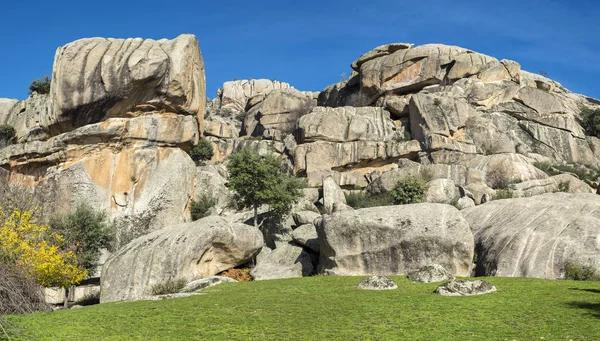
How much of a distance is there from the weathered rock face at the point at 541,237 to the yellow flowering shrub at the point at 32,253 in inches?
814

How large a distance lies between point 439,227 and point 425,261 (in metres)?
1.87

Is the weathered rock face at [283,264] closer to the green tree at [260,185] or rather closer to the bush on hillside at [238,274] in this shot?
the bush on hillside at [238,274]

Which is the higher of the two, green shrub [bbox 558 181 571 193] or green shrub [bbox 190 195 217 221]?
green shrub [bbox 558 181 571 193]

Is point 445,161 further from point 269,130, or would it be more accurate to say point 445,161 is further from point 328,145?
point 269,130

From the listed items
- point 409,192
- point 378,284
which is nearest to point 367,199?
point 409,192

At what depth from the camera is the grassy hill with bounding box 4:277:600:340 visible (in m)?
13.1

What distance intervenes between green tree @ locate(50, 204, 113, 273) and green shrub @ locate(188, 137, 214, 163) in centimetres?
2630

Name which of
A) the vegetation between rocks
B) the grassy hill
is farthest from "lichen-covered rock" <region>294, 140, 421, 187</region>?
the grassy hill

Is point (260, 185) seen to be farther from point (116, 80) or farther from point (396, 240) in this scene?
point (116, 80)

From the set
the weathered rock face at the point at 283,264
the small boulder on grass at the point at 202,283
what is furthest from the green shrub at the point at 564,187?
the small boulder on grass at the point at 202,283

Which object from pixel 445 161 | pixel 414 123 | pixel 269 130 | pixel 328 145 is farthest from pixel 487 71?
pixel 269 130

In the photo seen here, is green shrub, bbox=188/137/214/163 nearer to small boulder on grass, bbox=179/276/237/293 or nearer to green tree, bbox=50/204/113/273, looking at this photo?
green tree, bbox=50/204/113/273

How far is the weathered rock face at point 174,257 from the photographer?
91.7 ft

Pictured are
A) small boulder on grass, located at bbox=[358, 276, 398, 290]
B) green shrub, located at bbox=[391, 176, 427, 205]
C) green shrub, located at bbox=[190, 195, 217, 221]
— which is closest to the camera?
small boulder on grass, located at bbox=[358, 276, 398, 290]
